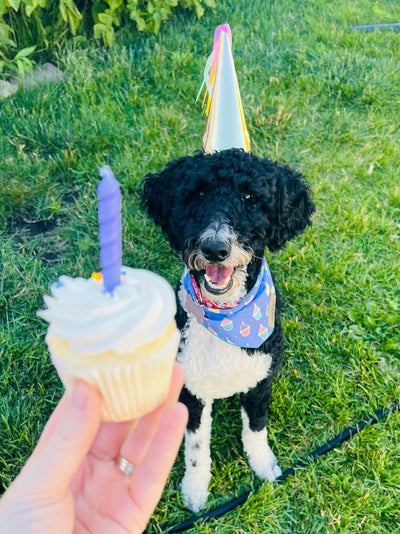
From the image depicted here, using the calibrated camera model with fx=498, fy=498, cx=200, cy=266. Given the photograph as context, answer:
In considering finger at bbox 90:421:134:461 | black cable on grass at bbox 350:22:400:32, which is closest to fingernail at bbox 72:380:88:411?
finger at bbox 90:421:134:461

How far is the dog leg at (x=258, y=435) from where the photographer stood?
2.23 metres

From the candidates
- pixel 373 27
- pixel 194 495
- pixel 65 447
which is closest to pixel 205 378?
pixel 194 495

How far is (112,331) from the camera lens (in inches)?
44.2

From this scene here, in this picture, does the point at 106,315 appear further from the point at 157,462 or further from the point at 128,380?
the point at 157,462

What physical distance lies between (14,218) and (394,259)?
2552 millimetres

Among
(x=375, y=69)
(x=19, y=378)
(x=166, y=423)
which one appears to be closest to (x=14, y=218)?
(x=19, y=378)

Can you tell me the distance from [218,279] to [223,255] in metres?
0.20

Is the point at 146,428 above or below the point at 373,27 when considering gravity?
above

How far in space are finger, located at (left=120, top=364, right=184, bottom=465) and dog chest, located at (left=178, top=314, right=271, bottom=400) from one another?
633mm

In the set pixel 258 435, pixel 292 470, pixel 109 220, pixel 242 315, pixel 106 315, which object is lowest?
pixel 292 470

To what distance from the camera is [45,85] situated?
13.5 ft

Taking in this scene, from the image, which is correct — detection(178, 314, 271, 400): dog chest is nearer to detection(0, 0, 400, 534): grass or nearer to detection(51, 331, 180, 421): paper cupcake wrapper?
detection(0, 0, 400, 534): grass

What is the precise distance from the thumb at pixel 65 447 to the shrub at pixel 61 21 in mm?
3463

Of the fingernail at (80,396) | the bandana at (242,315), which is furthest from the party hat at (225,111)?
the fingernail at (80,396)
